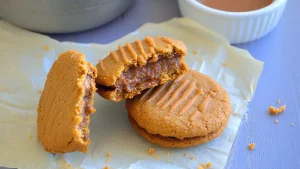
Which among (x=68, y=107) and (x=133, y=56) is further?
(x=133, y=56)

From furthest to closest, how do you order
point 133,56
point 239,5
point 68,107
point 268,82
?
point 239,5 < point 268,82 < point 133,56 < point 68,107

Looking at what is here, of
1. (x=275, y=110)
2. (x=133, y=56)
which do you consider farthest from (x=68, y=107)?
(x=275, y=110)

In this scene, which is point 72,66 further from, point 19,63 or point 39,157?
point 19,63

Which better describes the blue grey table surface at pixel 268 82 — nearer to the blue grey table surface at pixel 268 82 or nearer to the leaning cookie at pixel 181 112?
the blue grey table surface at pixel 268 82

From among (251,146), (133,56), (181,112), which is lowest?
(251,146)

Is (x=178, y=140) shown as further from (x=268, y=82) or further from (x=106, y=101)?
(x=268, y=82)

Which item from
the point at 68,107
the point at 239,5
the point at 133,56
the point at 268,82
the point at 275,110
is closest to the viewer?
the point at 68,107

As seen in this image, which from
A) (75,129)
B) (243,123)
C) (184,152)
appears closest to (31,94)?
(75,129)
